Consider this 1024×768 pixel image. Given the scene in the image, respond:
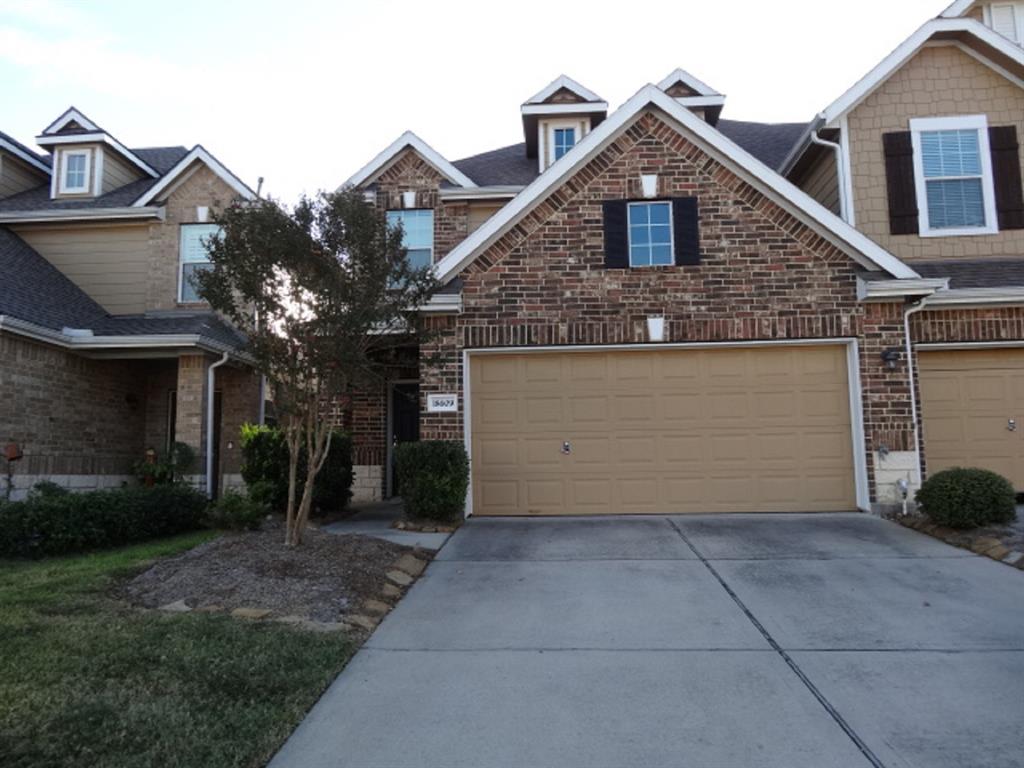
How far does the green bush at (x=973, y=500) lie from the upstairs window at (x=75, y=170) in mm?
16070

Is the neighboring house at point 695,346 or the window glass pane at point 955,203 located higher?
the window glass pane at point 955,203

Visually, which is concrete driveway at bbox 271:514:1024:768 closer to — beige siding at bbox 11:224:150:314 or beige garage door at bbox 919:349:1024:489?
beige garage door at bbox 919:349:1024:489

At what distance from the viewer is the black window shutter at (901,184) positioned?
1088cm

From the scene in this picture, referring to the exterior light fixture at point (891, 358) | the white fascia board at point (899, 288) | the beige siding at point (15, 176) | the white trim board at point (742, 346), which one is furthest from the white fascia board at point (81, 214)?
the exterior light fixture at point (891, 358)

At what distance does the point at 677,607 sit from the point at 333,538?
3774 mm

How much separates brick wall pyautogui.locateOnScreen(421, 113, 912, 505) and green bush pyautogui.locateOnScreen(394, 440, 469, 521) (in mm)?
642

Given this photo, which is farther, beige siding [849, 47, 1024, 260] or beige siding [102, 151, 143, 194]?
beige siding [102, 151, 143, 194]

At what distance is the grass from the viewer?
329 centimetres

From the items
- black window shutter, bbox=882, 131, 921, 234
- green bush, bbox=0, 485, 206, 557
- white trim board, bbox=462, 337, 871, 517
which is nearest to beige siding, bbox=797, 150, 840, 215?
black window shutter, bbox=882, 131, 921, 234

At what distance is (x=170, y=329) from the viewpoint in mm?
12547

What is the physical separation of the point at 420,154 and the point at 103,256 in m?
6.60

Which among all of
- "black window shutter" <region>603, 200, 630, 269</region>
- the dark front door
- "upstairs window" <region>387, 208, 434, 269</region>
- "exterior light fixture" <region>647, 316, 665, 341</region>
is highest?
"upstairs window" <region>387, 208, 434, 269</region>

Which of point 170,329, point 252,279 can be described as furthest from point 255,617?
point 170,329

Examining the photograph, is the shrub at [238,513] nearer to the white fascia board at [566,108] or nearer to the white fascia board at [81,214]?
the white fascia board at [81,214]
